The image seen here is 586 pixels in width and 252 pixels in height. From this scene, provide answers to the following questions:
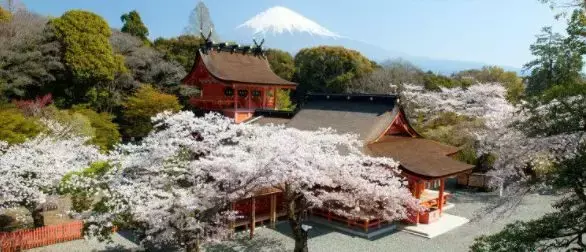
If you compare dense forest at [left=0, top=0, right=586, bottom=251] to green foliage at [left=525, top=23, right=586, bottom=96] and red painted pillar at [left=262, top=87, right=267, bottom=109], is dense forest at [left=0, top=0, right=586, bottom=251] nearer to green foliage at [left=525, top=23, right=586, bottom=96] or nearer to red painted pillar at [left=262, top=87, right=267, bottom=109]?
green foliage at [left=525, top=23, right=586, bottom=96]

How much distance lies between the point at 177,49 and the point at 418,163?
95.7 ft

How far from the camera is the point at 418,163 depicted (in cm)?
1606

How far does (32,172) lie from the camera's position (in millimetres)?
13641

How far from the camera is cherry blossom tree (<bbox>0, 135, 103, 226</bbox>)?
13.0m

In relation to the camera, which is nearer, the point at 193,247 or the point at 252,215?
the point at 193,247

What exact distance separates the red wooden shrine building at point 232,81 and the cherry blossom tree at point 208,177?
352 inches

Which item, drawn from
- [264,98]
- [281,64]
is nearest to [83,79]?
[264,98]

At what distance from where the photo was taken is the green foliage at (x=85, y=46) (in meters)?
26.9

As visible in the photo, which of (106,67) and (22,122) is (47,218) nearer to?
(22,122)

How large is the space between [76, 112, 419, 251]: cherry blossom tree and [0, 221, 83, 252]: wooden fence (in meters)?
2.97

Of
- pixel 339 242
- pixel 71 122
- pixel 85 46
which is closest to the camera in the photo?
pixel 339 242

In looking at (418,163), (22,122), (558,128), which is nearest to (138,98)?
(22,122)

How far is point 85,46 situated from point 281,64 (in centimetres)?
2593

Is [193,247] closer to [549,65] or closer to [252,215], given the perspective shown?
[252,215]
